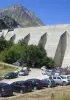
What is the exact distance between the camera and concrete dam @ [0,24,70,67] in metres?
107

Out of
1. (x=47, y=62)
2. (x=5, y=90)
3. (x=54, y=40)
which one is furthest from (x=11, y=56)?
(x=5, y=90)

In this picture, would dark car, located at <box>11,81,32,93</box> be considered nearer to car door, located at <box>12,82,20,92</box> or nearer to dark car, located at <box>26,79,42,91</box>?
car door, located at <box>12,82,20,92</box>

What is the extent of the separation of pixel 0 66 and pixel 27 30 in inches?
1756

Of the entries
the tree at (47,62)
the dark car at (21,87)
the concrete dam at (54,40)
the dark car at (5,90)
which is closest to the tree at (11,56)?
the tree at (47,62)

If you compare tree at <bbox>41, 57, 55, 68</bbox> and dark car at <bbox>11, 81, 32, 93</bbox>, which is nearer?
dark car at <bbox>11, 81, 32, 93</bbox>

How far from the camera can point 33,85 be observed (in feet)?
139

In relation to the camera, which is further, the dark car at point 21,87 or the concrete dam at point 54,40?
the concrete dam at point 54,40

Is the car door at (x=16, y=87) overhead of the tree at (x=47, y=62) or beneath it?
beneath

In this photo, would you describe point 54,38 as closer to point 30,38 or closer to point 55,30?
point 55,30

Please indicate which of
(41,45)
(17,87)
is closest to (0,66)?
(41,45)

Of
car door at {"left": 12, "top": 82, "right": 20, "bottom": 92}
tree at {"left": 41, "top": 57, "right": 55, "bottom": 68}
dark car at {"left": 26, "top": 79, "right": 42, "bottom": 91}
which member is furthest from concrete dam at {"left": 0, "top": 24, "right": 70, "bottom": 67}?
car door at {"left": 12, "top": 82, "right": 20, "bottom": 92}

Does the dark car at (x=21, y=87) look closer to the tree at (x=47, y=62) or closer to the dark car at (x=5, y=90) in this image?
the dark car at (x=5, y=90)

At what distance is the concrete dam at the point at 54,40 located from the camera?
Result: 4230 inches

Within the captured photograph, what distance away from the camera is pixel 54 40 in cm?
11138
